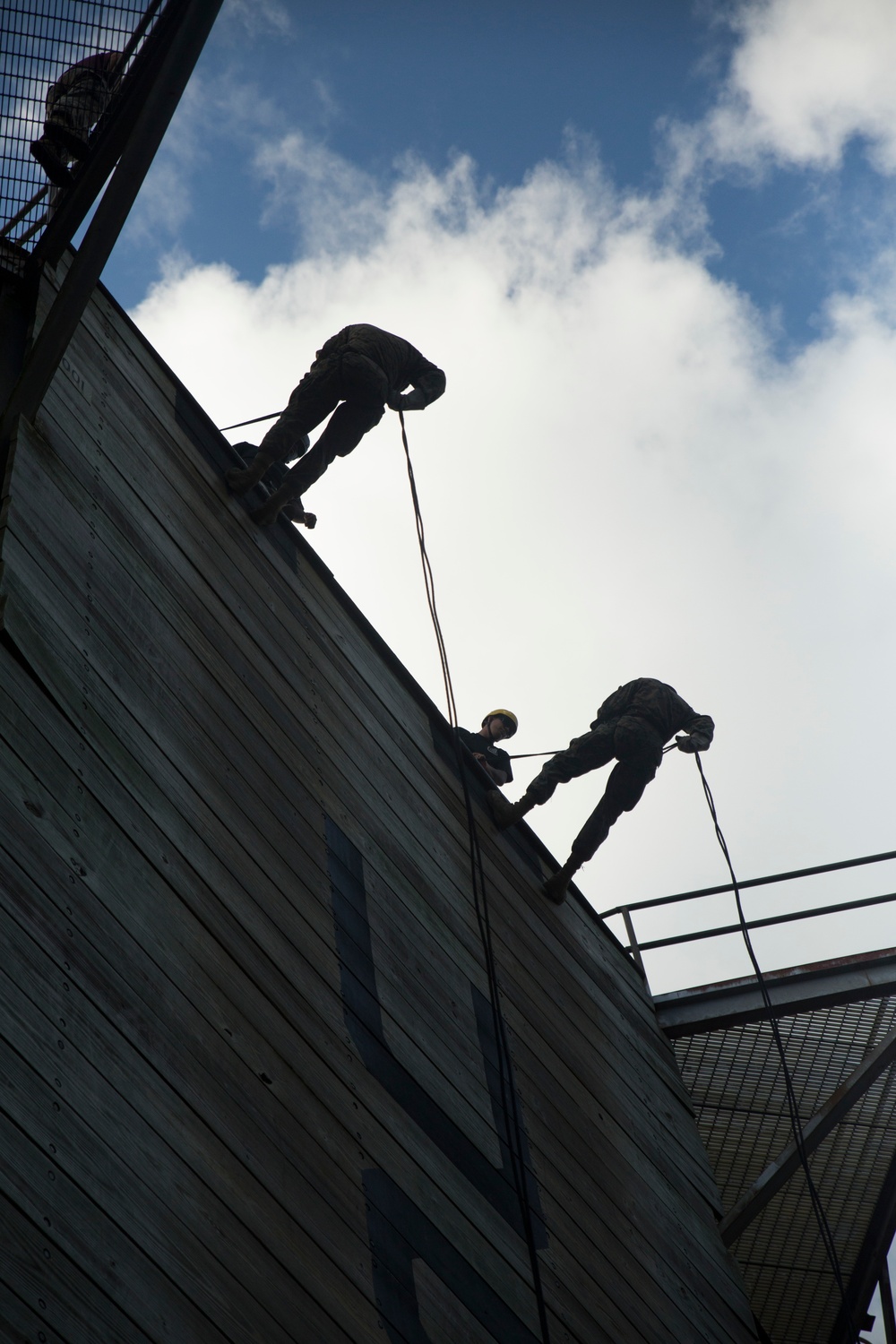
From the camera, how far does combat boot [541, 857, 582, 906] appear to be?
7.36 meters

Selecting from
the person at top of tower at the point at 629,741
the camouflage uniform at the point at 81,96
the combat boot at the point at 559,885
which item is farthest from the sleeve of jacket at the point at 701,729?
the camouflage uniform at the point at 81,96

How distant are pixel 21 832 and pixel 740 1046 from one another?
7.06 metres

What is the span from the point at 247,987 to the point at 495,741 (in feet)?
23.1

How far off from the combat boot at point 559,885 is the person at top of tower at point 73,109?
4612 mm

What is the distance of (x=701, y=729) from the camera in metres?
8.47

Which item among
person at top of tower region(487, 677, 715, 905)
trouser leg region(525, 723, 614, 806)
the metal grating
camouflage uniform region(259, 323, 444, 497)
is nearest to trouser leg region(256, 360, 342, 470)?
camouflage uniform region(259, 323, 444, 497)

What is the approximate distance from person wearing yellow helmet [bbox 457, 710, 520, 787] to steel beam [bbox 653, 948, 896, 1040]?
7.41 ft

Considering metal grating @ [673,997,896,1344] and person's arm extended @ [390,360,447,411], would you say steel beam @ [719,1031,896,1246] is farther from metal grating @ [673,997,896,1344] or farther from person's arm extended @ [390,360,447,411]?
person's arm extended @ [390,360,447,411]

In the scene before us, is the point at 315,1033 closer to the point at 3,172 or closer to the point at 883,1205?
the point at 3,172

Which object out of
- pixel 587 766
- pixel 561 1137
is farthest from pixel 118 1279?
pixel 587 766

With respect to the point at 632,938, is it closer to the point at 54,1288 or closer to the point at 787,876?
the point at 787,876

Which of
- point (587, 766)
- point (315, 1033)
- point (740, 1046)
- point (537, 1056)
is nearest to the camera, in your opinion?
point (315, 1033)

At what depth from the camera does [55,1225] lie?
2707 millimetres

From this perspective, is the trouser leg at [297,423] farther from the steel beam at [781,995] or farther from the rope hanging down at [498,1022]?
the steel beam at [781,995]
